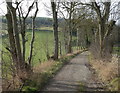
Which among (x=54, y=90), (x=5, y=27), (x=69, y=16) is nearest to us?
(x=54, y=90)

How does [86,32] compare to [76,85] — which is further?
[86,32]

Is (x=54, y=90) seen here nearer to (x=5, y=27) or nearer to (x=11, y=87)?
(x=11, y=87)

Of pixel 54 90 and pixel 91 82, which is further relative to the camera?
pixel 91 82

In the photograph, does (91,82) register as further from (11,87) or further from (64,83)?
(11,87)

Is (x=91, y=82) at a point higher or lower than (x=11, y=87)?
lower

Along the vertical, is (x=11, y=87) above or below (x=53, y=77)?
above

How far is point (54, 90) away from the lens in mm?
9141

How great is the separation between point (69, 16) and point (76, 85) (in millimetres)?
A: 23520

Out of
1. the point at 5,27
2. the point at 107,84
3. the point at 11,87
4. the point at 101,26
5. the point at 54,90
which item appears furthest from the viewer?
the point at 101,26

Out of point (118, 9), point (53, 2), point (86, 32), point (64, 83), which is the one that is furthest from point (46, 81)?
point (86, 32)

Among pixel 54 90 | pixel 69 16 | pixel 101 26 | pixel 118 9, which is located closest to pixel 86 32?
pixel 69 16

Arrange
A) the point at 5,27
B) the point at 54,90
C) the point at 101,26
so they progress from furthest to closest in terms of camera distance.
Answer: the point at 101,26 → the point at 5,27 → the point at 54,90

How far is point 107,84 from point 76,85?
5.70ft

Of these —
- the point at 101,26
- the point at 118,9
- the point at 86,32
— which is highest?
the point at 118,9
